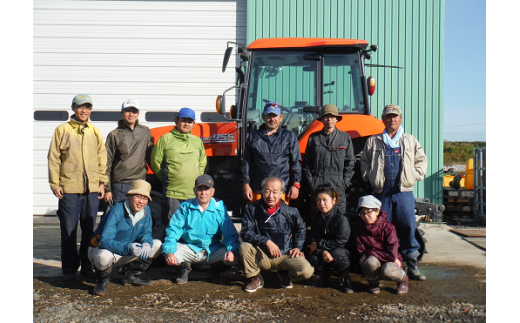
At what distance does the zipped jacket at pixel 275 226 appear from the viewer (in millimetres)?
3600

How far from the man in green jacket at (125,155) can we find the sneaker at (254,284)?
156cm

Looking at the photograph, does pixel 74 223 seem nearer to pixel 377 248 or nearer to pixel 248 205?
pixel 248 205

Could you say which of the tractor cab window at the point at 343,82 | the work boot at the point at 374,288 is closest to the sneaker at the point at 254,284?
the work boot at the point at 374,288

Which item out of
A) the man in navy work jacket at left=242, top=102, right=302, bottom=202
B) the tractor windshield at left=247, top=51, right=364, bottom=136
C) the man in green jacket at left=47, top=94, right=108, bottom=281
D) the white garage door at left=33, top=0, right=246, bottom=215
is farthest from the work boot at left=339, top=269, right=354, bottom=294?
the white garage door at left=33, top=0, right=246, bottom=215

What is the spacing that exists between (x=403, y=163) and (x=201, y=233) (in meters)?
1.96

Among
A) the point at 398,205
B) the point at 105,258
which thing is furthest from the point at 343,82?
the point at 105,258

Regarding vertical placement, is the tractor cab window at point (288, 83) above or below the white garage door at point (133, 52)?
below

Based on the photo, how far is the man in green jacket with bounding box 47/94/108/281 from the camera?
377 centimetres

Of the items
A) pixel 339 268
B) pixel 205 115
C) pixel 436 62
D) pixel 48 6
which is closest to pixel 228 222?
pixel 339 268

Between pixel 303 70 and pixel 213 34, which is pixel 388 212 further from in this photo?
pixel 213 34

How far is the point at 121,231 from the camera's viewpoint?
11.9ft

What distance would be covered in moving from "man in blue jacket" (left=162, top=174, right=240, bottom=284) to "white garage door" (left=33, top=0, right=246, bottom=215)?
15.4 feet

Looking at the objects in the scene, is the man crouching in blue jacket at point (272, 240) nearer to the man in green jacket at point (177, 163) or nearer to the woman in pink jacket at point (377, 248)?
the woman in pink jacket at point (377, 248)

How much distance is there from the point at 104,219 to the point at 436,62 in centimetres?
683
